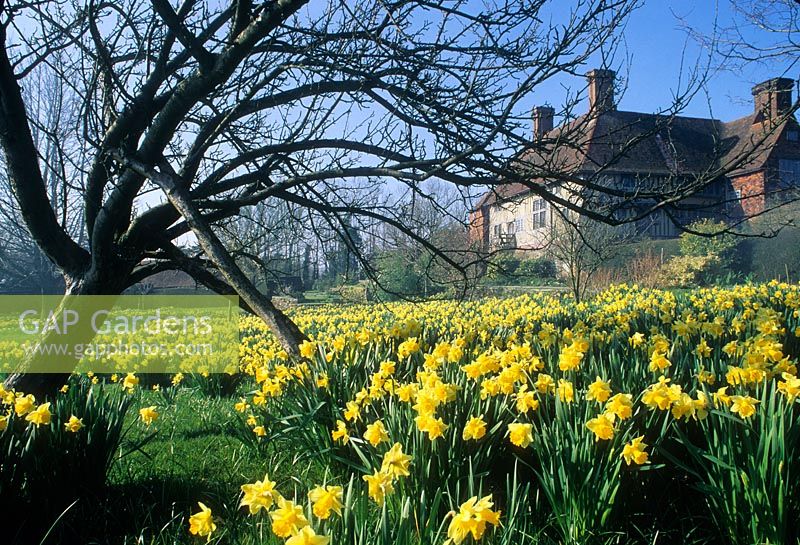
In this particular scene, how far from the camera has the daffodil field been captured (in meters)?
1.70

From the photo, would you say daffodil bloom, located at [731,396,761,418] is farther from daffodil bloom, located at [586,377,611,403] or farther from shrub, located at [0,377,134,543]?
shrub, located at [0,377,134,543]

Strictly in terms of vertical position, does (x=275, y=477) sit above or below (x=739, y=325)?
below

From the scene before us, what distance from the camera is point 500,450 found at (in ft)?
7.91

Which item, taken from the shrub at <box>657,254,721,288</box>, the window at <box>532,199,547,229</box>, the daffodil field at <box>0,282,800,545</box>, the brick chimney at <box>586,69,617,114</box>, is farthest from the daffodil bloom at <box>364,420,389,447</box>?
the shrub at <box>657,254,721,288</box>

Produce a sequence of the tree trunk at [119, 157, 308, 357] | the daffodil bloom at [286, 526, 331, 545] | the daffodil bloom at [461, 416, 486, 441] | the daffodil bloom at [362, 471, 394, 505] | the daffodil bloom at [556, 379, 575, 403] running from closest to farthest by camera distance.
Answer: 1. the daffodil bloom at [286, 526, 331, 545]
2. the daffodil bloom at [362, 471, 394, 505]
3. the daffodil bloom at [461, 416, 486, 441]
4. the daffodil bloom at [556, 379, 575, 403]
5. the tree trunk at [119, 157, 308, 357]

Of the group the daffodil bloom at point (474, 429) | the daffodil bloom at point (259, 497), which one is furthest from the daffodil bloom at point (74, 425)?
the daffodil bloom at point (474, 429)

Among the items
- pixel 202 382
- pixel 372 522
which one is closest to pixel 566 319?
pixel 202 382

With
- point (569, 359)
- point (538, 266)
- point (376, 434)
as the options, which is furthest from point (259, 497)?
point (538, 266)

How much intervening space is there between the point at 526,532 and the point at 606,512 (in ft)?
0.94

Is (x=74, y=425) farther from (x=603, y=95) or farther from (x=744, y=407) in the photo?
(x=603, y=95)

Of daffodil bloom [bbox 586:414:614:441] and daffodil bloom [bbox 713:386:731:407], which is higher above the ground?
daffodil bloom [bbox 713:386:731:407]

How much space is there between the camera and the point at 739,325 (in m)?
3.96

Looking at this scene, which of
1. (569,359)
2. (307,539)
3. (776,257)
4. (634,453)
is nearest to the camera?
(307,539)

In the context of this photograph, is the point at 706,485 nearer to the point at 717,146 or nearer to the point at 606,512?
the point at 606,512
